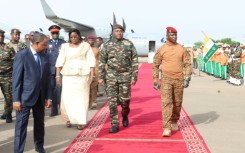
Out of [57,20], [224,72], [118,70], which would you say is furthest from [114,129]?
[57,20]

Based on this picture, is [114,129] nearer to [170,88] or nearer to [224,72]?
[170,88]

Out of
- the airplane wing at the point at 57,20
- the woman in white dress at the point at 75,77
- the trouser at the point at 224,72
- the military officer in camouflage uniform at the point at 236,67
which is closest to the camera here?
the woman in white dress at the point at 75,77

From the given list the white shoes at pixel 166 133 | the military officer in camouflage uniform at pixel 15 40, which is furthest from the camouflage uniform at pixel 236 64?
the military officer in camouflage uniform at pixel 15 40

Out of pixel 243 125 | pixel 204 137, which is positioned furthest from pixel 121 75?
pixel 243 125

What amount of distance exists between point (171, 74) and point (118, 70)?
3.07 ft

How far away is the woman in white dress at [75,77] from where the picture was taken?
6.15 metres

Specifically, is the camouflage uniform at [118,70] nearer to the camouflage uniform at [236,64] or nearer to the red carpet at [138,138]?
the red carpet at [138,138]

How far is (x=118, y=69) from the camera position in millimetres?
6066

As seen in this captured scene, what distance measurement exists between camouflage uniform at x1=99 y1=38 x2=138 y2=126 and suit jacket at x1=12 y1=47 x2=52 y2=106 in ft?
6.01

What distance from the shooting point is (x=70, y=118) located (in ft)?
20.3

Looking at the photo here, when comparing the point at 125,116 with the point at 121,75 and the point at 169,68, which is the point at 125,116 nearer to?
the point at 121,75

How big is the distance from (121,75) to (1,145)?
2.28 meters

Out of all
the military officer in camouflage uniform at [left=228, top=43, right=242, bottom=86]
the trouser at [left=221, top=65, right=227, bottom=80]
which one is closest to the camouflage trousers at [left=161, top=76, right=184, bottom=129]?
the military officer in camouflage uniform at [left=228, top=43, right=242, bottom=86]

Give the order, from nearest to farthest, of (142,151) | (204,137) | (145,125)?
1. (142,151)
2. (204,137)
3. (145,125)
